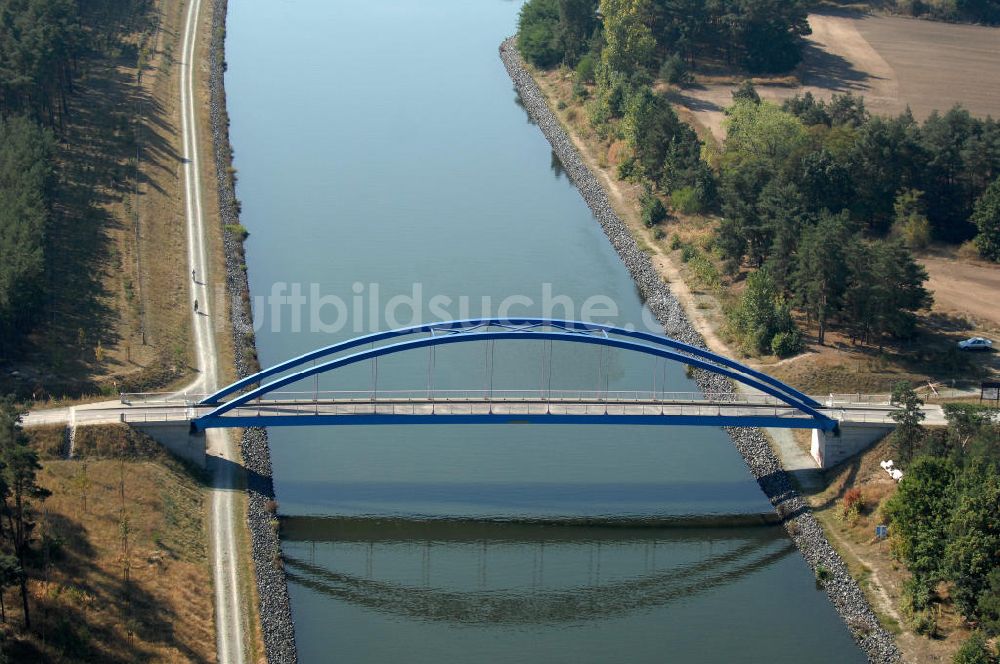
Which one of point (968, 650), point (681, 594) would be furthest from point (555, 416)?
point (968, 650)

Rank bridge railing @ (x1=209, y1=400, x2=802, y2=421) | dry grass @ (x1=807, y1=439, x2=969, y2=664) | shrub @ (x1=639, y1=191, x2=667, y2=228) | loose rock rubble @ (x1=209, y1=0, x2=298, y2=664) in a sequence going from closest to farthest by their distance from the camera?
loose rock rubble @ (x1=209, y1=0, x2=298, y2=664) → dry grass @ (x1=807, y1=439, x2=969, y2=664) → bridge railing @ (x1=209, y1=400, x2=802, y2=421) → shrub @ (x1=639, y1=191, x2=667, y2=228)

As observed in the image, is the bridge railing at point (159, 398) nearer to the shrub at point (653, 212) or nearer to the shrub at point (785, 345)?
the shrub at point (785, 345)

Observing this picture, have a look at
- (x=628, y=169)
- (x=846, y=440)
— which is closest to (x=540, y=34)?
(x=628, y=169)

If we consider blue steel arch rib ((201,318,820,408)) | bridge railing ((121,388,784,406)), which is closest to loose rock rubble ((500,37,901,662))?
bridge railing ((121,388,784,406))

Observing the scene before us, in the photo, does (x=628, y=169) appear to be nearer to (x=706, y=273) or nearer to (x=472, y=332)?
(x=706, y=273)

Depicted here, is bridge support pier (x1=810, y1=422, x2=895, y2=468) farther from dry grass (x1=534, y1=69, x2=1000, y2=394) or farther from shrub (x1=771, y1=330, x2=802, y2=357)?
shrub (x1=771, y1=330, x2=802, y2=357)
